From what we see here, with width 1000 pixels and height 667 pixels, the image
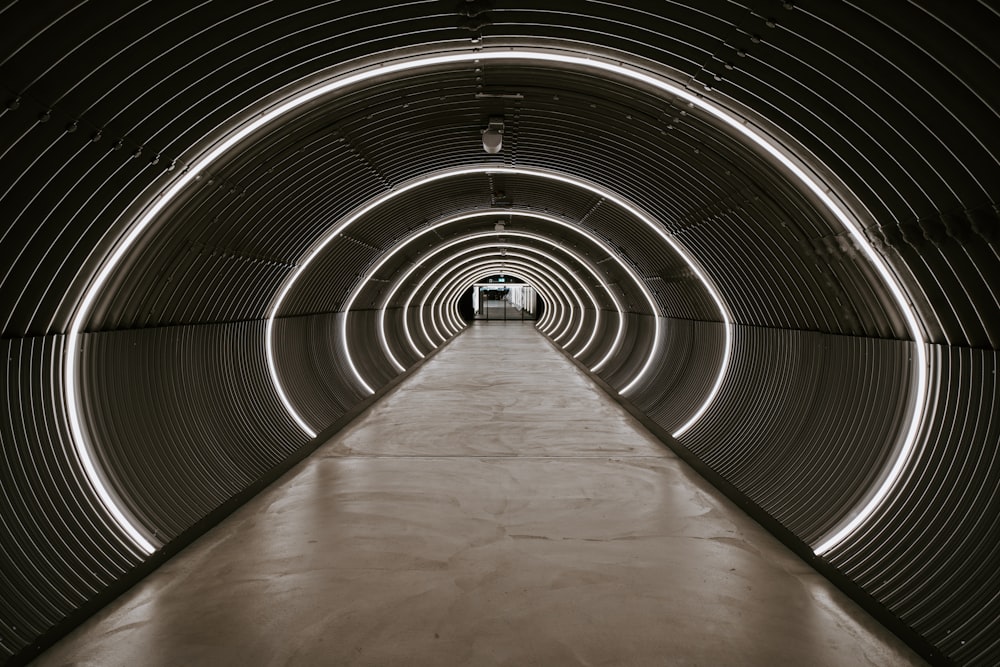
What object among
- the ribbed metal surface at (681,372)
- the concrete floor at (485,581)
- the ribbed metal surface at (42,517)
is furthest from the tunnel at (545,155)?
the ribbed metal surface at (681,372)

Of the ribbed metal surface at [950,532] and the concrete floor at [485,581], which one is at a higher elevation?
the ribbed metal surface at [950,532]

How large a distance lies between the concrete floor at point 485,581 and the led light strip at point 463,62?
0.95 metres

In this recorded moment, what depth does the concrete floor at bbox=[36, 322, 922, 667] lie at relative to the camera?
5148 mm

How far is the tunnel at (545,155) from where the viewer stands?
4.99 meters

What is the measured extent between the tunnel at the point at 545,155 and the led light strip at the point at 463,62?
0.09 feet

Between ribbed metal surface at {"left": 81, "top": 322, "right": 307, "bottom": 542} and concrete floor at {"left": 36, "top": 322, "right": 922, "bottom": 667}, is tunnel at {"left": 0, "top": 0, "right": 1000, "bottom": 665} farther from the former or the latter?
concrete floor at {"left": 36, "top": 322, "right": 922, "bottom": 667}

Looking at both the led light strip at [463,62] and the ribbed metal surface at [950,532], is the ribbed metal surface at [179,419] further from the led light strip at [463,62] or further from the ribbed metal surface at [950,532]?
the ribbed metal surface at [950,532]

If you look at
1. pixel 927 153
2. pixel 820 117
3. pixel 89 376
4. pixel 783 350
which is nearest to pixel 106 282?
pixel 89 376

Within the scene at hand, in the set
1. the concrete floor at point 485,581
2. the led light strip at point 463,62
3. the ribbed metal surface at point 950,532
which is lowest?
the concrete floor at point 485,581

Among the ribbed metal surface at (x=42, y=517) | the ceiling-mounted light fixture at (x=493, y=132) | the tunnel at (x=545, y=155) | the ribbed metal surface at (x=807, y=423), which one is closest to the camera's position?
the tunnel at (x=545, y=155)

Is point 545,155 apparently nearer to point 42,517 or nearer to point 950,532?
point 950,532

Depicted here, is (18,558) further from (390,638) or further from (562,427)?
(562,427)

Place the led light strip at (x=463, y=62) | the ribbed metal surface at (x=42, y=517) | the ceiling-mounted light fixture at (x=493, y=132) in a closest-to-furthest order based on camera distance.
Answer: the ribbed metal surface at (x=42, y=517), the led light strip at (x=463, y=62), the ceiling-mounted light fixture at (x=493, y=132)

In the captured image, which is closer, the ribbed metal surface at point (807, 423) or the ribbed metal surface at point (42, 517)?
the ribbed metal surface at point (42, 517)
